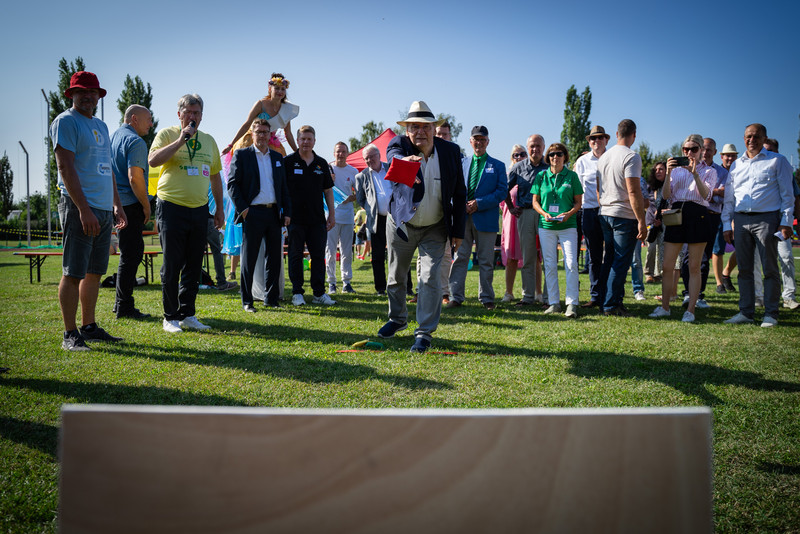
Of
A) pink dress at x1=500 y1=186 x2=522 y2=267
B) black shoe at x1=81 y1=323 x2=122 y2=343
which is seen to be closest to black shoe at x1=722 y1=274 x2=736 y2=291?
pink dress at x1=500 y1=186 x2=522 y2=267

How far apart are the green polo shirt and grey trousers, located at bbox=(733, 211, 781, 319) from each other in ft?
6.32

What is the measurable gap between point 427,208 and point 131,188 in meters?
3.62

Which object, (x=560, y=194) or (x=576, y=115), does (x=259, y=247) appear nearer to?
(x=560, y=194)

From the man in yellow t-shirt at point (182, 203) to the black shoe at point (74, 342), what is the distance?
2.84 feet

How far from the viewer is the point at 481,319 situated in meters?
6.47

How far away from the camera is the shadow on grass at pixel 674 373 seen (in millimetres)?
3746

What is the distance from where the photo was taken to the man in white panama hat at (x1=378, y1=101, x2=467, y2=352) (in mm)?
4641

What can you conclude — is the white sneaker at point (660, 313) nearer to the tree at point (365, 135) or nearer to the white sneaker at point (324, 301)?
the white sneaker at point (324, 301)

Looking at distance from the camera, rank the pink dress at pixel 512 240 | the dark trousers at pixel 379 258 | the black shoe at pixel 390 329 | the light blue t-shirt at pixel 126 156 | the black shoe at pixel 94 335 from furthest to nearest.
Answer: the dark trousers at pixel 379 258 → the pink dress at pixel 512 240 → the light blue t-shirt at pixel 126 156 → the black shoe at pixel 390 329 → the black shoe at pixel 94 335

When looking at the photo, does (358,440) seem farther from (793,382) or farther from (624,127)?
(624,127)

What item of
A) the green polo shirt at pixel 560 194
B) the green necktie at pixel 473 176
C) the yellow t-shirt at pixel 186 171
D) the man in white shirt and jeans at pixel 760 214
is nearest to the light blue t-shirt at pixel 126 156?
the yellow t-shirt at pixel 186 171

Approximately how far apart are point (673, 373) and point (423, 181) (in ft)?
8.26

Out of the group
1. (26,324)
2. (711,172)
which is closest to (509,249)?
(711,172)

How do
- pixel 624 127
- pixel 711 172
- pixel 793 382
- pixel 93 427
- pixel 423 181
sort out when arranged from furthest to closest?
pixel 711 172, pixel 624 127, pixel 423 181, pixel 793 382, pixel 93 427
